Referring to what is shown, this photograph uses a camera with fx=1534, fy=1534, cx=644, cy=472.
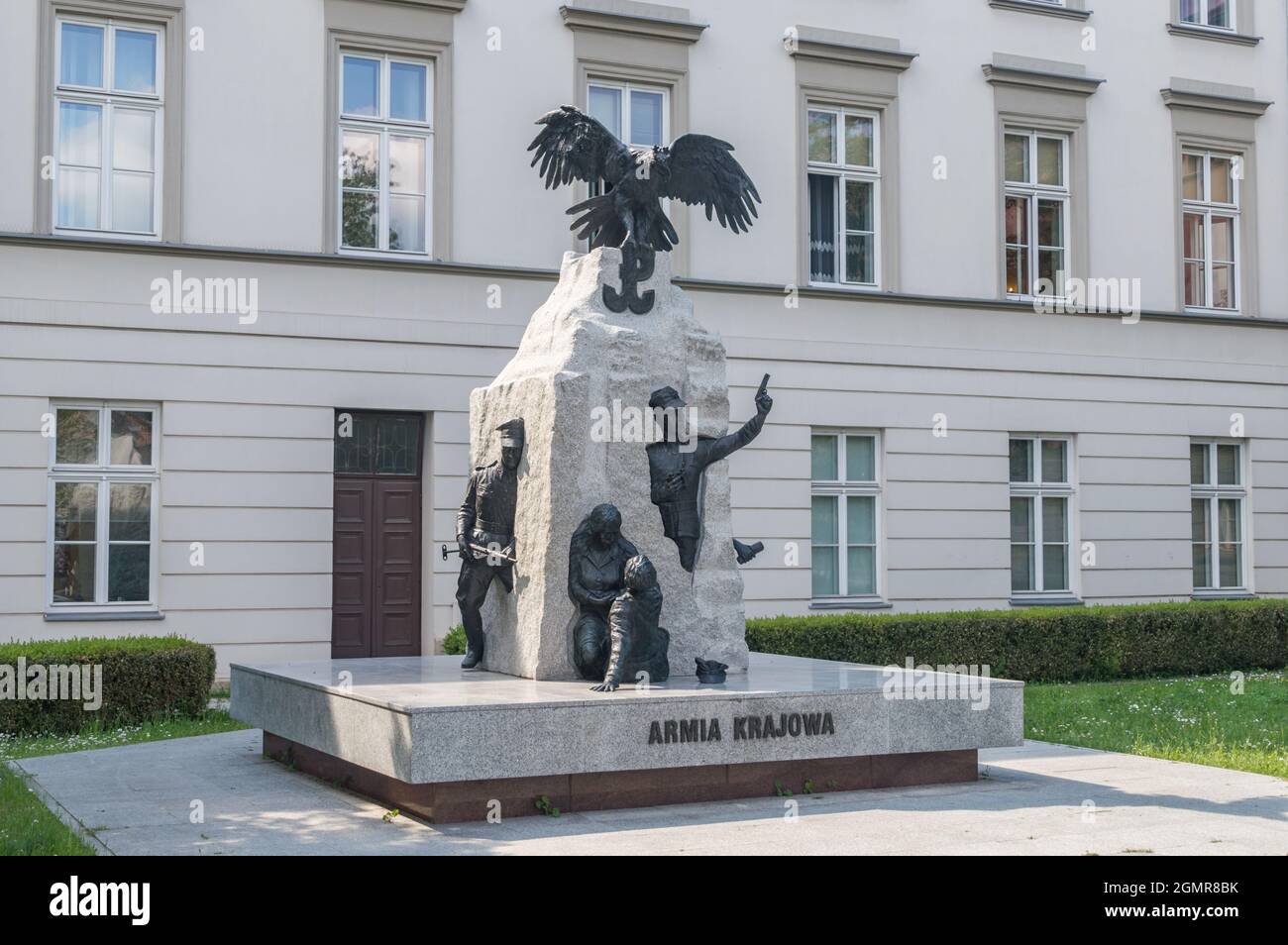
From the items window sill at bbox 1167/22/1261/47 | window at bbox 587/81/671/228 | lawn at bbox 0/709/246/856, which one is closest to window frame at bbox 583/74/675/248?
window at bbox 587/81/671/228

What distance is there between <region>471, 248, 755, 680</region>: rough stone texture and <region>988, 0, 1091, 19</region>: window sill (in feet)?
40.6

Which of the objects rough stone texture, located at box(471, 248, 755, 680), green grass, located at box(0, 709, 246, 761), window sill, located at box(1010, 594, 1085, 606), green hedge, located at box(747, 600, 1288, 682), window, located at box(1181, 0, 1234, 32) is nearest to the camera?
rough stone texture, located at box(471, 248, 755, 680)

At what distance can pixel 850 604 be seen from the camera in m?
19.3

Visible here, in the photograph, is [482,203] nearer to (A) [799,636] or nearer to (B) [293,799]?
(A) [799,636]

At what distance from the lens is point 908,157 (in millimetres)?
20188

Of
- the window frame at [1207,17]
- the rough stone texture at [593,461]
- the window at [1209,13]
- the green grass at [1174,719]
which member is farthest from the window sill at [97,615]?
the window at [1209,13]

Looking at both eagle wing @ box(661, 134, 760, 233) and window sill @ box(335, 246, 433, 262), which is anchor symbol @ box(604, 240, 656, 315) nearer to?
eagle wing @ box(661, 134, 760, 233)

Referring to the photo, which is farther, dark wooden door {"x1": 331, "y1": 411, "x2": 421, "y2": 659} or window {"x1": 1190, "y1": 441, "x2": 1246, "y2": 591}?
window {"x1": 1190, "y1": 441, "x2": 1246, "y2": 591}

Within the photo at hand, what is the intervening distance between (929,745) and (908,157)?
494 inches

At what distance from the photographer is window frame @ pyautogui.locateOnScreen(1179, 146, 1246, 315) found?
22062mm

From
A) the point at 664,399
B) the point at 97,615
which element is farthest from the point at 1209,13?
the point at 97,615

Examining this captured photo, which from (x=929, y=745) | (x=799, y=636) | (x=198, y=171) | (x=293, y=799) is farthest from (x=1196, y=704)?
(x=198, y=171)

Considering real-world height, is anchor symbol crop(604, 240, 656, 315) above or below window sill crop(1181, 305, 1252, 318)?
below

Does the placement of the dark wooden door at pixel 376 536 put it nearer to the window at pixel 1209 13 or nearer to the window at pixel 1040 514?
the window at pixel 1040 514
